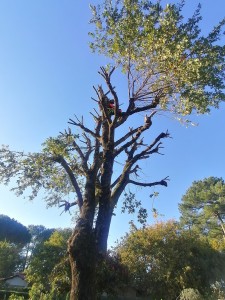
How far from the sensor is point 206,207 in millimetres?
43781

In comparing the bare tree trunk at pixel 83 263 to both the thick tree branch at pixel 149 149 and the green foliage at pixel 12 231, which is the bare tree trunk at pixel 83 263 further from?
the green foliage at pixel 12 231

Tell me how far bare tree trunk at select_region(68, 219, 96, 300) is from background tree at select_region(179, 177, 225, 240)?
39047 mm

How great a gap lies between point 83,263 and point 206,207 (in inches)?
1592

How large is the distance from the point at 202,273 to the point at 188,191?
2838 centimetres

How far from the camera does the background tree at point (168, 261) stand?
20375 mm

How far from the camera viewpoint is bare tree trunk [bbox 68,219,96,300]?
6.33 m

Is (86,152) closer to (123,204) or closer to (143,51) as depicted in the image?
(123,204)

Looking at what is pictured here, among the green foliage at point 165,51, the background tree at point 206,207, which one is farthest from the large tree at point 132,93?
the background tree at point 206,207

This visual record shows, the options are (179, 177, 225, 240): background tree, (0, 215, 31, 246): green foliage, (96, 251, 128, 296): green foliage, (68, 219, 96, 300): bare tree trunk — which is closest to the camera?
(68, 219, 96, 300): bare tree trunk

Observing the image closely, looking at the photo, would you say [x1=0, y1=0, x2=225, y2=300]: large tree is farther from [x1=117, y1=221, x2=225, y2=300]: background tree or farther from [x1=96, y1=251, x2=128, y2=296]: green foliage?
[x1=117, y1=221, x2=225, y2=300]: background tree

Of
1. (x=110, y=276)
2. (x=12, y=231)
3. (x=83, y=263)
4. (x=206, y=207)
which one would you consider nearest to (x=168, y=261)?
(x=110, y=276)

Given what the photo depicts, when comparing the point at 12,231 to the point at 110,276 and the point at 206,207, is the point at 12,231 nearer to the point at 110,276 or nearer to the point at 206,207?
the point at 206,207

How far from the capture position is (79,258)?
21.7ft

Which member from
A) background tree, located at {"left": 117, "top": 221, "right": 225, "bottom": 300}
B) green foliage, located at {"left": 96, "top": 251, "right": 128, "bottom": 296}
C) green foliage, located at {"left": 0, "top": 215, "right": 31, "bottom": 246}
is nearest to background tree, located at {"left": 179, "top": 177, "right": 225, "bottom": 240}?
background tree, located at {"left": 117, "top": 221, "right": 225, "bottom": 300}
